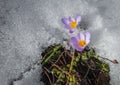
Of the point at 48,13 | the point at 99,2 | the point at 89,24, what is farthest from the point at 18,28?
the point at 99,2

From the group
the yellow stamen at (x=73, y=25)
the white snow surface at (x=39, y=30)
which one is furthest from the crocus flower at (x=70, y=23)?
the white snow surface at (x=39, y=30)

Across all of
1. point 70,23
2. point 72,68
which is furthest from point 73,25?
point 72,68

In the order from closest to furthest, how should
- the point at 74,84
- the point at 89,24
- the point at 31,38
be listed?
the point at 74,84
the point at 31,38
the point at 89,24

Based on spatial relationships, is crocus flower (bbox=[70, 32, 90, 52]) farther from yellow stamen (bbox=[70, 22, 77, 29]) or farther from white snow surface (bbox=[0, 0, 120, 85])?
white snow surface (bbox=[0, 0, 120, 85])

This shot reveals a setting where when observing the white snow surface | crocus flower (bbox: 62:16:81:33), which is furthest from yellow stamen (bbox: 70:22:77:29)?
the white snow surface

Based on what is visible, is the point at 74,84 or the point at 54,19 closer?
the point at 74,84

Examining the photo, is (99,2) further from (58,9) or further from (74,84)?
(74,84)

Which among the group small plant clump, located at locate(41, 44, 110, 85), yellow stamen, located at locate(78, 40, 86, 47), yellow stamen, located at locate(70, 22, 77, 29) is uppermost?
yellow stamen, located at locate(70, 22, 77, 29)

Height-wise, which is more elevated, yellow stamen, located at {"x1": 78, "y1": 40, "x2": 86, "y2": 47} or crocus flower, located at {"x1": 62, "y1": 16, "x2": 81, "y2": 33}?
crocus flower, located at {"x1": 62, "y1": 16, "x2": 81, "y2": 33}
